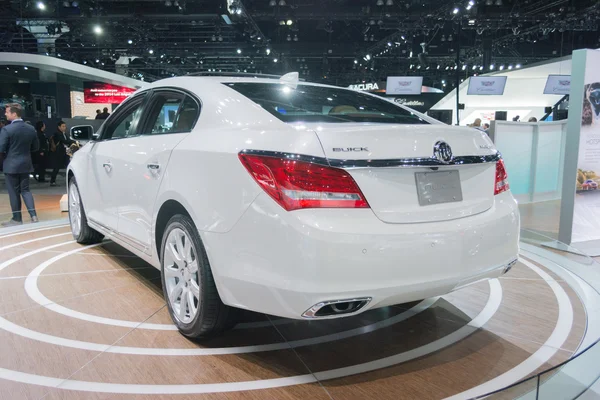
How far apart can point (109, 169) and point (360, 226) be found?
2.13 m

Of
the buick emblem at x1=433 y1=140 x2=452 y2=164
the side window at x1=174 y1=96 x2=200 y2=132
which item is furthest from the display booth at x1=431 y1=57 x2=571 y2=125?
the buick emblem at x1=433 y1=140 x2=452 y2=164

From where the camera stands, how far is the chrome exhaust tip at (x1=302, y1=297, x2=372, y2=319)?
1.78 metres

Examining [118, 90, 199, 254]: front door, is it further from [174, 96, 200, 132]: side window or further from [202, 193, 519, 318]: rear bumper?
[202, 193, 519, 318]: rear bumper

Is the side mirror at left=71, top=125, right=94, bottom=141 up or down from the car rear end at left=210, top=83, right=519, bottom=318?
up

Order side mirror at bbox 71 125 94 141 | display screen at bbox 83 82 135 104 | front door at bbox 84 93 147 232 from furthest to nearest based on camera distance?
display screen at bbox 83 82 135 104, side mirror at bbox 71 125 94 141, front door at bbox 84 93 147 232

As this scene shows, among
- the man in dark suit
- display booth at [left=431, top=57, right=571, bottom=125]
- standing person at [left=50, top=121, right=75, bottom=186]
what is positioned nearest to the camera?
the man in dark suit

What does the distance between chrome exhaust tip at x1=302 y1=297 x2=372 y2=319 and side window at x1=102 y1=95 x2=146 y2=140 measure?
1934mm

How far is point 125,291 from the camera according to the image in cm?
316

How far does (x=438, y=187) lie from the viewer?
201 cm

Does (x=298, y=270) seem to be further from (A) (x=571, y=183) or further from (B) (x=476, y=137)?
(A) (x=571, y=183)

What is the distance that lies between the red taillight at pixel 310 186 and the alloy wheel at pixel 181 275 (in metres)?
0.64

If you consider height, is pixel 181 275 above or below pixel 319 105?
below

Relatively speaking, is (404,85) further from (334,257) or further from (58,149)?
(334,257)

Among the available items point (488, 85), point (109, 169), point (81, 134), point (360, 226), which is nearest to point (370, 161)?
point (360, 226)
